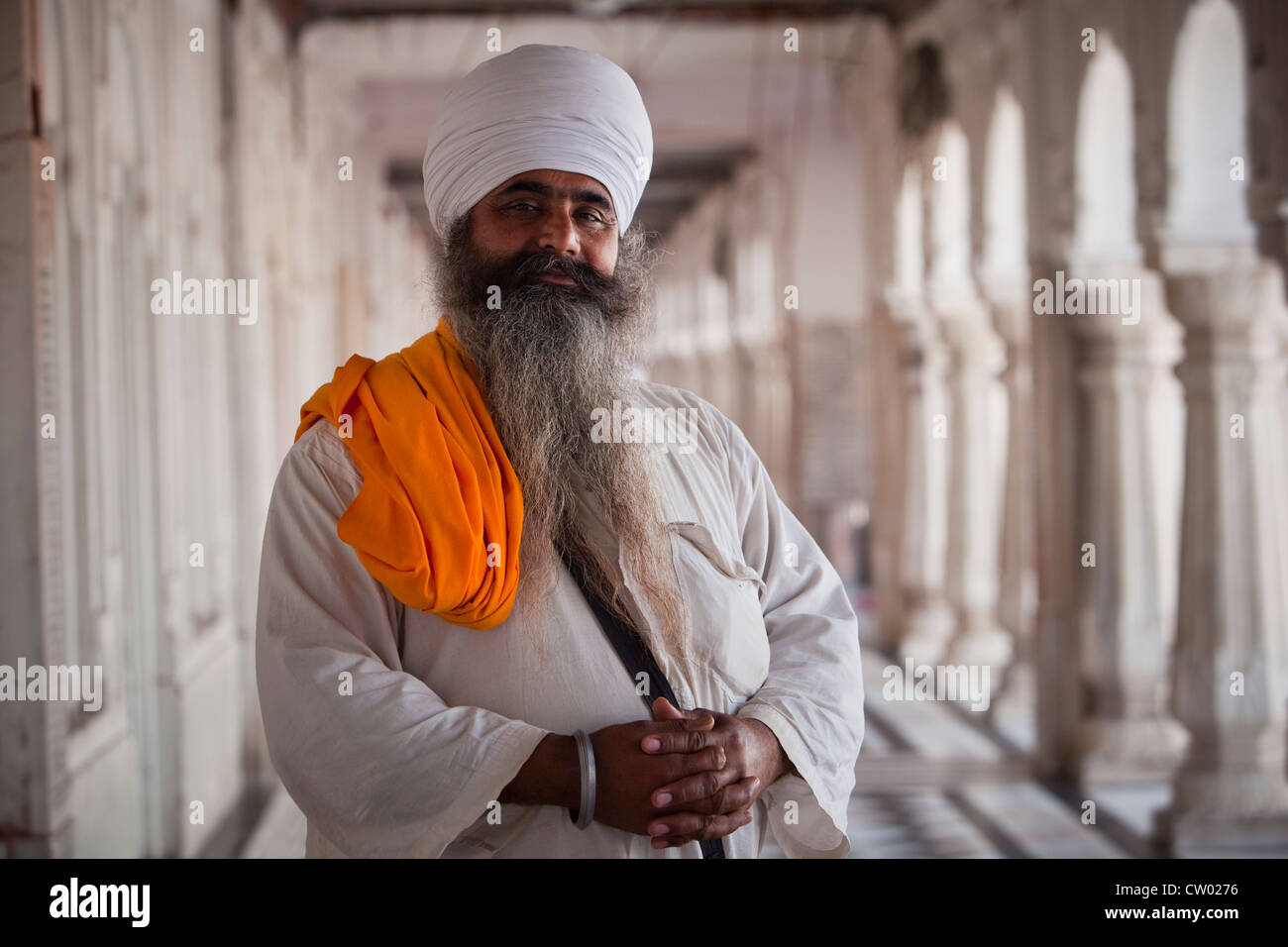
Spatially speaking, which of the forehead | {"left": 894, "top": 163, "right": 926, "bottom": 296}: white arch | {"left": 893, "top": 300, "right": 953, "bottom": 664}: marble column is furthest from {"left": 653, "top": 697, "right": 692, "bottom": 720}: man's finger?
{"left": 894, "top": 163, "right": 926, "bottom": 296}: white arch

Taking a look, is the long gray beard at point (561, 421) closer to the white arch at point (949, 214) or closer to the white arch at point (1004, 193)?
the white arch at point (1004, 193)

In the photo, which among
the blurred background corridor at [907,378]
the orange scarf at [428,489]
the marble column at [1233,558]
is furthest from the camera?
the marble column at [1233,558]

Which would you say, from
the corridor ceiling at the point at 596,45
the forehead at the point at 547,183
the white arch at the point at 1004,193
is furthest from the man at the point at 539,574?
the corridor ceiling at the point at 596,45

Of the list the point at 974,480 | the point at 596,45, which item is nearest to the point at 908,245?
the point at 974,480

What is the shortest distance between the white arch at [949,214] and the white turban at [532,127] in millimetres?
4574

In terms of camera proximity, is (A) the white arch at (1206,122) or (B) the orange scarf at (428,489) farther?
(A) the white arch at (1206,122)

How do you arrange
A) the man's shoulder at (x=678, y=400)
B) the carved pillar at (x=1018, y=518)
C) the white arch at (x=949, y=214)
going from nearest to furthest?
the man's shoulder at (x=678, y=400), the carved pillar at (x=1018, y=518), the white arch at (x=949, y=214)

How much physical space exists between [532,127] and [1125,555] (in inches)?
140

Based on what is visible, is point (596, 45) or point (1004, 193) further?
point (596, 45)

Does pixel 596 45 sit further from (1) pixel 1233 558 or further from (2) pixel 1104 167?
(1) pixel 1233 558

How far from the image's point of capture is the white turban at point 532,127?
150cm

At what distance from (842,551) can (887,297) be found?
12.1 ft

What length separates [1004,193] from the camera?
17.4 feet
